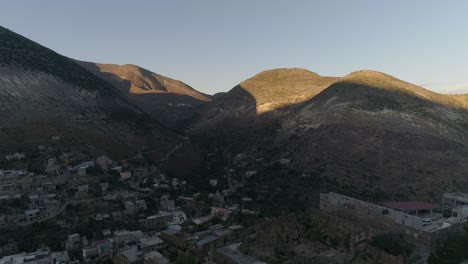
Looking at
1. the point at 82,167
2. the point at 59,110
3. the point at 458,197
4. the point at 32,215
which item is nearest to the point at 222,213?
the point at 32,215

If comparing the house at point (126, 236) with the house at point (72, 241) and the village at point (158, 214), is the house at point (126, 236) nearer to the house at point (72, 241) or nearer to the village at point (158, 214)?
the village at point (158, 214)

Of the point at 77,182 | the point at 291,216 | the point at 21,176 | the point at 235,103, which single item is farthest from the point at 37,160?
the point at 235,103

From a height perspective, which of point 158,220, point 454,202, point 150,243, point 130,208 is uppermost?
point 454,202

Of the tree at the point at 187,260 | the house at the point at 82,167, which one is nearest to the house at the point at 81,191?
the house at the point at 82,167

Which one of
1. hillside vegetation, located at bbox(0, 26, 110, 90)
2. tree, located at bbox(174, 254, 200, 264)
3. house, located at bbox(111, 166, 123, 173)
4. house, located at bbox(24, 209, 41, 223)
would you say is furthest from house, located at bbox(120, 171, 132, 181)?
hillside vegetation, located at bbox(0, 26, 110, 90)

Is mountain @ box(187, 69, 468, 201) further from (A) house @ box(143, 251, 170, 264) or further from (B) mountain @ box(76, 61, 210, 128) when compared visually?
(A) house @ box(143, 251, 170, 264)

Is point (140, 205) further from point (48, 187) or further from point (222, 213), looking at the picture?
point (48, 187)
